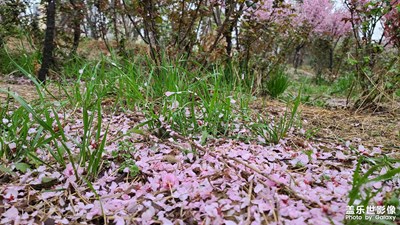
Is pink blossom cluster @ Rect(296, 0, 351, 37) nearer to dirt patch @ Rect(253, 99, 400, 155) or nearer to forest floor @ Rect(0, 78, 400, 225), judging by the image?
dirt patch @ Rect(253, 99, 400, 155)

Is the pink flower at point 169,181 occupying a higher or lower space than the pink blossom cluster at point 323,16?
lower

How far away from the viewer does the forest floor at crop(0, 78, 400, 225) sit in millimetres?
888

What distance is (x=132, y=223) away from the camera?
0.88 metres

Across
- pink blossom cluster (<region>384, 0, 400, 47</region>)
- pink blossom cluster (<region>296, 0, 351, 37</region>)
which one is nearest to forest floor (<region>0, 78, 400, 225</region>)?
pink blossom cluster (<region>384, 0, 400, 47</region>)

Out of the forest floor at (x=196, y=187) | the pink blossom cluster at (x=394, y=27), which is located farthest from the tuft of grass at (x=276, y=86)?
the forest floor at (x=196, y=187)

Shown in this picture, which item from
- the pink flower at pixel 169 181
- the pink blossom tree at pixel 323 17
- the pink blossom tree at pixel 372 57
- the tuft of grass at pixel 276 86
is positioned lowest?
the pink flower at pixel 169 181

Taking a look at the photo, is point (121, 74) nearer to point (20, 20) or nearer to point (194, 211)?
point (194, 211)

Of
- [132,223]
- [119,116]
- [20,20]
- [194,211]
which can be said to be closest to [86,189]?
[132,223]

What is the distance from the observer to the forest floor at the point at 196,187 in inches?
34.9

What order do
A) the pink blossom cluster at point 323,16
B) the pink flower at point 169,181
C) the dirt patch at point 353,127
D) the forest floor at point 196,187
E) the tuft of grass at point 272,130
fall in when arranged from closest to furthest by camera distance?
the forest floor at point 196,187 → the pink flower at point 169,181 → the tuft of grass at point 272,130 → the dirt patch at point 353,127 → the pink blossom cluster at point 323,16

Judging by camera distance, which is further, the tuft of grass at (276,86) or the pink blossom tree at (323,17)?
the pink blossom tree at (323,17)

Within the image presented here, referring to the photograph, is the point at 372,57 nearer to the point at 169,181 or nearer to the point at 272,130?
the point at 272,130

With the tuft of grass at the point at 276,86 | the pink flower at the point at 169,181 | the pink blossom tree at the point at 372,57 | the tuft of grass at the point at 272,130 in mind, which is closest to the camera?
the pink flower at the point at 169,181

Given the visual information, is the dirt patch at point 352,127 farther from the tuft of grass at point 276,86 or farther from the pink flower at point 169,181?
the pink flower at point 169,181
